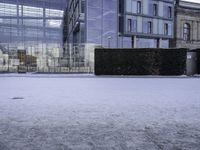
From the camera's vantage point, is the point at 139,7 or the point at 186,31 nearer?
the point at 139,7

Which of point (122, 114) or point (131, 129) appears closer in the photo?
point (131, 129)

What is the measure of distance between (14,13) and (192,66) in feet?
130

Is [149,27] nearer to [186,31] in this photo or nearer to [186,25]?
[186,31]

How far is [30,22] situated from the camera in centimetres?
5406

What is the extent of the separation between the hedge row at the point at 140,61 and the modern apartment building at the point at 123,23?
1538 cm

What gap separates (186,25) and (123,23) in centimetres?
1678

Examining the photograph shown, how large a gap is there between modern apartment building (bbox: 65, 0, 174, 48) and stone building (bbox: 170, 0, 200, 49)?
2.99 meters

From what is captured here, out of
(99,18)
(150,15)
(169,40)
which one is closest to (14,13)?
(99,18)

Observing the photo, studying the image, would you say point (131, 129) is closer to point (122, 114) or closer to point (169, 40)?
point (122, 114)

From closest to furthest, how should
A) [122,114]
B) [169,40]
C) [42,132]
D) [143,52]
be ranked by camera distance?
[42,132]
[122,114]
[143,52]
[169,40]

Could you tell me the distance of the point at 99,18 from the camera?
40.4 m

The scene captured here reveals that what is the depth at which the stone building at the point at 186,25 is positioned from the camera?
171ft

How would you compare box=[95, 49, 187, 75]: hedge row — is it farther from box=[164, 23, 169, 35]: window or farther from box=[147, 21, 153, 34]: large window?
box=[164, 23, 169, 35]: window

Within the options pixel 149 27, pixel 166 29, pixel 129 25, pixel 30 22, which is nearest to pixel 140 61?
pixel 129 25
